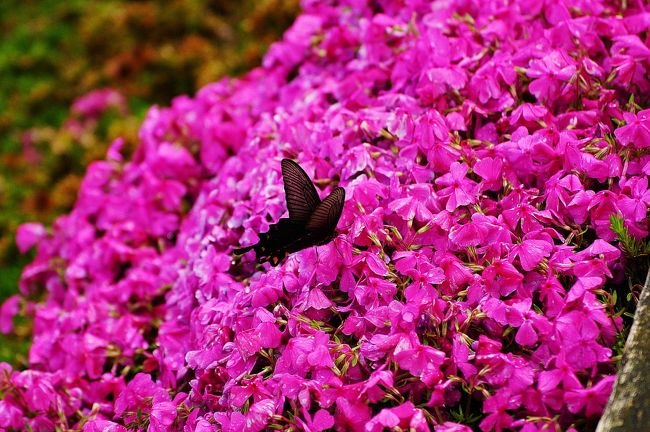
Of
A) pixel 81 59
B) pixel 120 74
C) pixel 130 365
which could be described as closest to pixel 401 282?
pixel 130 365

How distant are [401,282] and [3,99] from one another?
13.9 feet

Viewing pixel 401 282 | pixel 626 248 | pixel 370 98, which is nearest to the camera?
pixel 626 248

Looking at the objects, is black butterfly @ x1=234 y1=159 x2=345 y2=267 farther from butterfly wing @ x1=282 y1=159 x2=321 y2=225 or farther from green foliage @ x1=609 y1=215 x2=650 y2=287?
green foliage @ x1=609 y1=215 x2=650 y2=287

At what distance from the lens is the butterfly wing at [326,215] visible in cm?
217

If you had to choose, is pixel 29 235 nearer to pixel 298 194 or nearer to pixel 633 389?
pixel 298 194

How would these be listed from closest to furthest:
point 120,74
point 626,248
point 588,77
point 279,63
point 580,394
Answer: point 580,394 < point 626,248 < point 588,77 < point 279,63 < point 120,74

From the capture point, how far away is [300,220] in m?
2.24

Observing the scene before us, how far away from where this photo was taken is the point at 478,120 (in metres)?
2.65

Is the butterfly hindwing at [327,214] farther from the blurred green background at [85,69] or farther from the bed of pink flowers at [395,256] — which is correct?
the blurred green background at [85,69]

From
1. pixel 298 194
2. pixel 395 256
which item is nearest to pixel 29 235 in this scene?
pixel 298 194

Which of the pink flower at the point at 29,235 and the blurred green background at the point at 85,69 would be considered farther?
the blurred green background at the point at 85,69

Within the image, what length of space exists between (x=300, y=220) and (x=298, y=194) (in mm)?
89

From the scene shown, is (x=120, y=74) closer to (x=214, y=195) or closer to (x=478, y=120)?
(x=214, y=195)

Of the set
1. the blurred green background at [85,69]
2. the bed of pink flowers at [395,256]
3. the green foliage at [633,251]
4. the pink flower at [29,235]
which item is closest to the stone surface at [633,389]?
the bed of pink flowers at [395,256]
